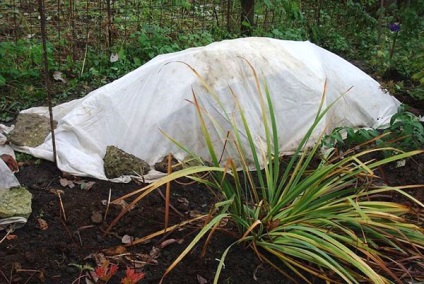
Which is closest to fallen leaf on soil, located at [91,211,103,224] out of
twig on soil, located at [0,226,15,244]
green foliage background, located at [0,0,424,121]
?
twig on soil, located at [0,226,15,244]

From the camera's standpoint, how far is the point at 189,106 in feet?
12.4

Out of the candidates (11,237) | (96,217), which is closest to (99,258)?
(96,217)

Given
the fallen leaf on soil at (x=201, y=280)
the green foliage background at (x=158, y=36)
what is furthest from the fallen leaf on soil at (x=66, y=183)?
the green foliage background at (x=158, y=36)

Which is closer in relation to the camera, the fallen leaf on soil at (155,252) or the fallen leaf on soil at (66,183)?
the fallen leaf on soil at (155,252)

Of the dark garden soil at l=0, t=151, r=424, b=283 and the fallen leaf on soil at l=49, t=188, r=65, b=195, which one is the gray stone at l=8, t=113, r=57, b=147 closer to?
the dark garden soil at l=0, t=151, r=424, b=283

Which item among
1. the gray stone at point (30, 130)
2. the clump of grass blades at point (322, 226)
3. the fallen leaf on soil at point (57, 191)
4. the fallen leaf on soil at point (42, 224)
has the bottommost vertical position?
the fallen leaf on soil at point (42, 224)

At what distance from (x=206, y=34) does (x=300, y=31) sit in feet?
3.78

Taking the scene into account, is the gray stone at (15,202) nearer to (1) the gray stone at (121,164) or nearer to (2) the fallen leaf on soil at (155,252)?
(1) the gray stone at (121,164)

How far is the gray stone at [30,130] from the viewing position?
3865 mm

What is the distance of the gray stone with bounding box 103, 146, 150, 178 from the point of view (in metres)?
3.54

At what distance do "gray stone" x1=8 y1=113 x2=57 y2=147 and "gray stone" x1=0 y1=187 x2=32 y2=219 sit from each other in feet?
2.26

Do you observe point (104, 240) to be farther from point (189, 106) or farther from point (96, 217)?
point (189, 106)

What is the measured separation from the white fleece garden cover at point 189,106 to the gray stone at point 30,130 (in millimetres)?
103

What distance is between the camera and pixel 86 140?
12.5 ft
